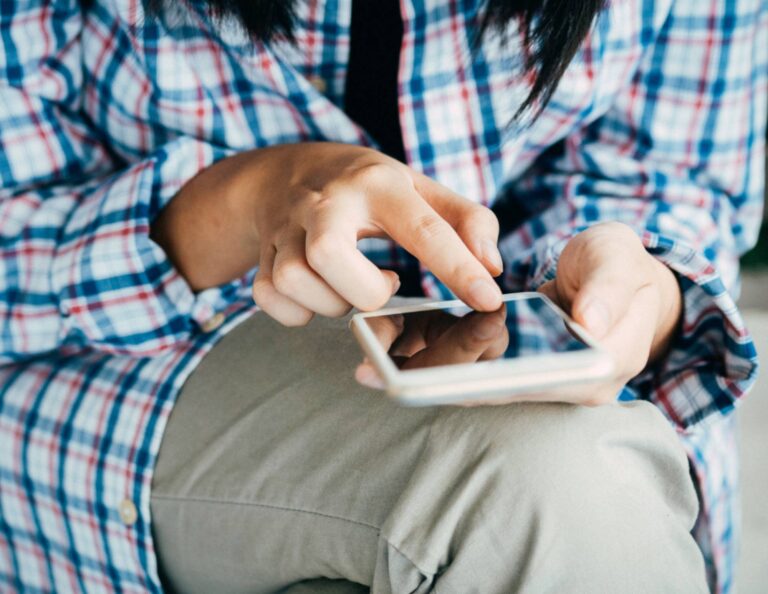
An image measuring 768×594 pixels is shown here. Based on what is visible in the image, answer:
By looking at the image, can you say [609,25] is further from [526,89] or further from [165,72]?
[165,72]

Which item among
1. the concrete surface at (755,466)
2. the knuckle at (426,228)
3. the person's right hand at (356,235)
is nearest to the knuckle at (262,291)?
the person's right hand at (356,235)

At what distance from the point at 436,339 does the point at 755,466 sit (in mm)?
810

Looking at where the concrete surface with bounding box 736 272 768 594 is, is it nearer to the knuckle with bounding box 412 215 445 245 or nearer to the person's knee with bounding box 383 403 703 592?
the person's knee with bounding box 383 403 703 592

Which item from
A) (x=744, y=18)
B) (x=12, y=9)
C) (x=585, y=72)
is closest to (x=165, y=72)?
(x=12, y=9)

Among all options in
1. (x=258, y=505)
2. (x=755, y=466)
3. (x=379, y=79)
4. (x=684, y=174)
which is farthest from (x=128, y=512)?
(x=755, y=466)

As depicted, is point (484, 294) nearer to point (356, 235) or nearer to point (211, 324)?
point (356, 235)

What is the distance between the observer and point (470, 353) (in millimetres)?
426

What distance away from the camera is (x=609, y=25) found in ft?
2.15

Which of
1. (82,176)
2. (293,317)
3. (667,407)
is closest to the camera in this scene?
(293,317)

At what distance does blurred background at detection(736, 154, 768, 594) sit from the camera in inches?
36.3

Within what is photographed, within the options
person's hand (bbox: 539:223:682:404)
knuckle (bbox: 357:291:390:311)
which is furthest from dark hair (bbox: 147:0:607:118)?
knuckle (bbox: 357:291:390:311)

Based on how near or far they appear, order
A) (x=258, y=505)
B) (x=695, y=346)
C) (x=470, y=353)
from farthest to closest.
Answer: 1. (x=695, y=346)
2. (x=258, y=505)
3. (x=470, y=353)

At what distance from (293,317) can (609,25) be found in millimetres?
387

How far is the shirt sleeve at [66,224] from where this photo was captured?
62cm
